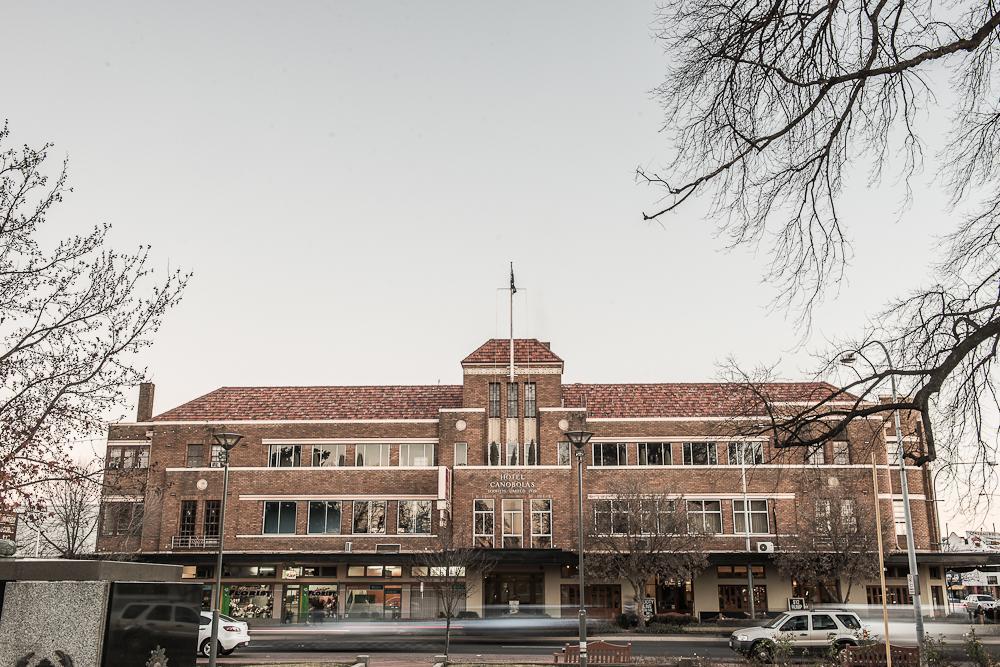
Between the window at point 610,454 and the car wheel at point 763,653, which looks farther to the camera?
the window at point 610,454

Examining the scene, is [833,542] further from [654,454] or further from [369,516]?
[369,516]

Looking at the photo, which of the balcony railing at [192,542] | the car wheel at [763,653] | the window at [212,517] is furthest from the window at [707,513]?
the balcony railing at [192,542]

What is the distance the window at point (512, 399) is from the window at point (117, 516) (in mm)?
21309

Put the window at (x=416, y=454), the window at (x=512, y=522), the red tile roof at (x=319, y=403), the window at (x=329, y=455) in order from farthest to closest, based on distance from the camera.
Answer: the red tile roof at (x=319, y=403) < the window at (x=329, y=455) < the window at (x=416, y=454) < the window at (x=512, y=522)

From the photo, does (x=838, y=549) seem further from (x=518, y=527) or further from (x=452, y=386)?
(x=452, y=386)

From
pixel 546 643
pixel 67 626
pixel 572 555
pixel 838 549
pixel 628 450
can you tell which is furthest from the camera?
pixel 628 450

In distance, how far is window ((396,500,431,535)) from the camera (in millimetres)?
50750

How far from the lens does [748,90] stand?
819 centimetres

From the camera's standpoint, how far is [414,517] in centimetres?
5094

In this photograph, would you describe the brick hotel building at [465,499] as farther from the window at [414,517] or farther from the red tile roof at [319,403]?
the red tile roof at [319,403]

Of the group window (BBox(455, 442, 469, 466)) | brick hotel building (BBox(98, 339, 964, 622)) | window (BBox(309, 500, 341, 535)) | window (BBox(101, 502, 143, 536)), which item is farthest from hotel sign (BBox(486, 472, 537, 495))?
window (BBox(101, 502, 143, 536))

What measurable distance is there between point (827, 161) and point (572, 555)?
137 ft

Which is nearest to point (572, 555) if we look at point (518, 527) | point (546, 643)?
point (518, 527)

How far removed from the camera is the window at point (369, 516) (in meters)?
51.1
